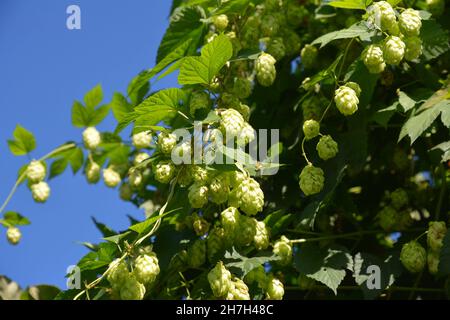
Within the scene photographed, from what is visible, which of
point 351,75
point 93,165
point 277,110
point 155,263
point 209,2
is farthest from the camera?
point 93,165

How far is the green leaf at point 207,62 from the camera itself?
233 cm

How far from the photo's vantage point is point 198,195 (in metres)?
2.23

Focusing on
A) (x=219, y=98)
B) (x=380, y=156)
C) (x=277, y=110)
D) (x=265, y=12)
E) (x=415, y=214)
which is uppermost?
(x=265, y=12)

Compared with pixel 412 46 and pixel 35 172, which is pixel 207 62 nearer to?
pixel 412 46

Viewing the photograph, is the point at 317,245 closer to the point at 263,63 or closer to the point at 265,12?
the point at 263,63

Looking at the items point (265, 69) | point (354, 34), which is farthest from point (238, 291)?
point (354, 34)

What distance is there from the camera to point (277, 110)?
308 centimetres

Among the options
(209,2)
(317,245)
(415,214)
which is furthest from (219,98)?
(415,214)

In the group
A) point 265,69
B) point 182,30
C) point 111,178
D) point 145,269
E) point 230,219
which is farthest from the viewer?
point 111,178

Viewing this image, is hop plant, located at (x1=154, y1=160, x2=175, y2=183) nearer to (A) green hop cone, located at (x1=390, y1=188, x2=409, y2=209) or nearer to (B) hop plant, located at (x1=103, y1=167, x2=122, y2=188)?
(A) green hop cone, located at (x1=390, y1=188, x2=409, y2=209)

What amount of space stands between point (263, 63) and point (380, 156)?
90 centimetres

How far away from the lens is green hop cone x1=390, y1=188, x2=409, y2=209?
2908 mm

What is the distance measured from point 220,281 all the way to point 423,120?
A: 32.7 inches

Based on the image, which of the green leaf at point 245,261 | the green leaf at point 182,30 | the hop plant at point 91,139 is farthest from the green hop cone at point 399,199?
the hop plant at point 91,139
